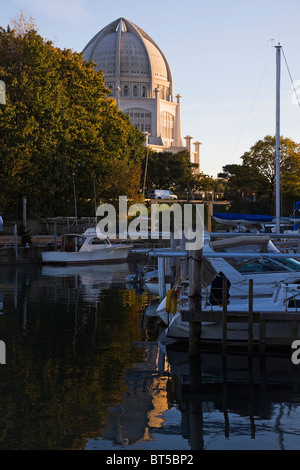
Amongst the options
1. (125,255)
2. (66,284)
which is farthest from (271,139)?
(66,284)

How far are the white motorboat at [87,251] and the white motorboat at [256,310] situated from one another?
3102 cm

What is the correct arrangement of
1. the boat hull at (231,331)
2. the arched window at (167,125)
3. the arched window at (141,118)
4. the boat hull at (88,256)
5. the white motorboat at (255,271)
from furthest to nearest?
the arched window at (167,125) < the arched window at (141,118) < the boat hull at (88,256) < the white motorboat at (255,271) < the boat hull at (231,331)

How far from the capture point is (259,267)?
22.2 m

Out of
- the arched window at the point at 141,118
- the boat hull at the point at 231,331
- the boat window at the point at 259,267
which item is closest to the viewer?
the boat hull at the point at 231,331

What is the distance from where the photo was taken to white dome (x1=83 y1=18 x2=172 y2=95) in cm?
16788

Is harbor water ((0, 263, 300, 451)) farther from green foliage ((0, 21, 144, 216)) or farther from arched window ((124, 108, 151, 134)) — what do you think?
arched window ((124, 108, 151, 134))

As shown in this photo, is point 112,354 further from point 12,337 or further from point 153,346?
point 12,337

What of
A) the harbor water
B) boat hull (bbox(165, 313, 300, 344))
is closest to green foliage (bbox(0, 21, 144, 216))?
the harbor water

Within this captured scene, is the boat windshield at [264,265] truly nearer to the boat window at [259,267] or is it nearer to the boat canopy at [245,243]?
the boat window at [259,267]

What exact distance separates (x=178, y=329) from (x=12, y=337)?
18.1 feet

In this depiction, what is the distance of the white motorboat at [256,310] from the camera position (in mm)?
18953

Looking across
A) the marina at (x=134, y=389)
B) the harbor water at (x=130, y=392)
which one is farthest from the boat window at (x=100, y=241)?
the harbor water at (x=130, y=392)

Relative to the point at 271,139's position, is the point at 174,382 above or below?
below
